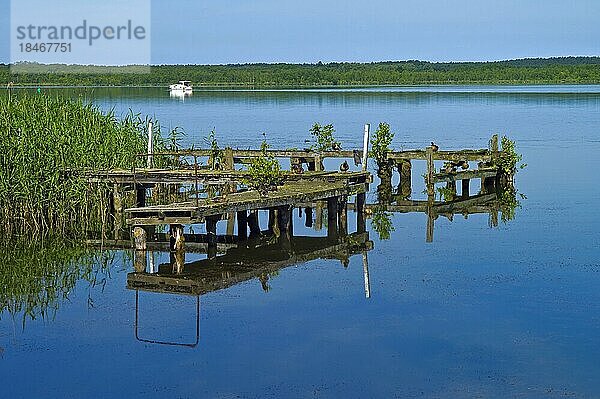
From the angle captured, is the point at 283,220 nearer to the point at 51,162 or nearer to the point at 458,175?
the point at 51,162

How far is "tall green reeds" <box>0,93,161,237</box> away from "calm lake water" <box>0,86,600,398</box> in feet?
5.59

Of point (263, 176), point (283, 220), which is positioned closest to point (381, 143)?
point (283, 220)

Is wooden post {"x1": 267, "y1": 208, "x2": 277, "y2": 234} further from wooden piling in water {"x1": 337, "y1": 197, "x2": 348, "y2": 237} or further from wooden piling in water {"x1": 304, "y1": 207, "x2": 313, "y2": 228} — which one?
wooden piling in water {"x1": 304, "y1": 207, "x2": 313, "y2": 228}

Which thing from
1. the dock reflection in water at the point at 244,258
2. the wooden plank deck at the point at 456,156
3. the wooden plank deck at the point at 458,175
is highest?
the wooden plank deck at the point at 456,156

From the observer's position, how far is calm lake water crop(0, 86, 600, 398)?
32.9 feet

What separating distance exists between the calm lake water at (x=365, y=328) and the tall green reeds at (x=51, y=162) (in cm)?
171

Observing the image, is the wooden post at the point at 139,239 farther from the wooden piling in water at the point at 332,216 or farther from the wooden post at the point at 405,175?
the wooden post at the point at 405,175

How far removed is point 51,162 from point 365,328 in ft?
25.4

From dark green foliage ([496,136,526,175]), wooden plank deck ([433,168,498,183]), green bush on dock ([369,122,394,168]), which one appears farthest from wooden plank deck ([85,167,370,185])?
dark green foliage ([496,136,526,175])

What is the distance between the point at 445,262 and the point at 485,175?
320 inches

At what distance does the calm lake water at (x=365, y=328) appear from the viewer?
10031 millimetres

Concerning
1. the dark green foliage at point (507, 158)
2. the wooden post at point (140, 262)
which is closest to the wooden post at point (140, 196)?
the wooden post at point (140, 262)

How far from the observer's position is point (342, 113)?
57094 mm

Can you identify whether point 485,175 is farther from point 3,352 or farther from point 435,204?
point 3,352
